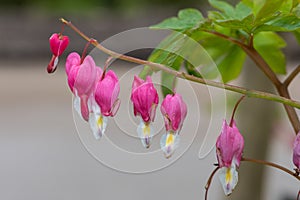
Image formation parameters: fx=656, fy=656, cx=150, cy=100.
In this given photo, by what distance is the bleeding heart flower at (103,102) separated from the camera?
66 cm

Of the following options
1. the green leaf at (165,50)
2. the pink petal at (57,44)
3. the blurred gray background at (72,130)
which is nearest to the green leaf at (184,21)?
the green leaf at (165,50)

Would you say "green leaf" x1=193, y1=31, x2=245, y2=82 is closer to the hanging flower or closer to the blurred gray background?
the hanging flower

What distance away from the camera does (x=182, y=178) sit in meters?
3.51

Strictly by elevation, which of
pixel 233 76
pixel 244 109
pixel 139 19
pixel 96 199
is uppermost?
pixel 139 19

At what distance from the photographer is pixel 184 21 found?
2.52 ft

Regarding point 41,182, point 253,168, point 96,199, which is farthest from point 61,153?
point 253,168

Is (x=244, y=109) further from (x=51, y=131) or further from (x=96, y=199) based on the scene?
(x=51, y=131)

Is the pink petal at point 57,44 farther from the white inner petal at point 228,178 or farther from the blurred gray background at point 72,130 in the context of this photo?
the blurred gray background at point 72,130

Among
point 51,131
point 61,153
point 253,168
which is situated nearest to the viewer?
point 253,168

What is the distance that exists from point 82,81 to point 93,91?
20mm

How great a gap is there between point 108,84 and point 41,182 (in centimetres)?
283

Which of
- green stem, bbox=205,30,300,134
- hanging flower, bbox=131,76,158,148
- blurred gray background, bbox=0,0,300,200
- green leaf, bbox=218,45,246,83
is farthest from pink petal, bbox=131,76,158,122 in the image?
blurred gray background, bbox=0,0,300,200

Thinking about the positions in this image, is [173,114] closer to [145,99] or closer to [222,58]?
[145,99]

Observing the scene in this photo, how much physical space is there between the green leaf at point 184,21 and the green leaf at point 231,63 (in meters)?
0.13
